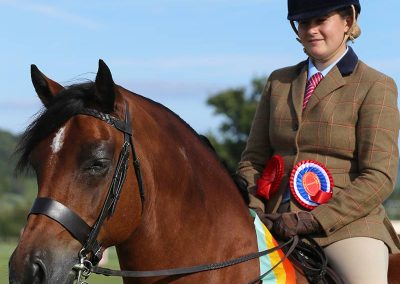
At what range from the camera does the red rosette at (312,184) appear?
18.5 feet

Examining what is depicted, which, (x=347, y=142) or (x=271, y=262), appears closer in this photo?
(x=271, y=262)

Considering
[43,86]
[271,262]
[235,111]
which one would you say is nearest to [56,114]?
[43,86]

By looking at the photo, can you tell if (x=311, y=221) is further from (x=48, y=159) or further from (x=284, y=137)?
(x=48, y=159)

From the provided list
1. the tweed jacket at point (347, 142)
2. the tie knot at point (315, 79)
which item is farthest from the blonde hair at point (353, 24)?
the tie knot at point (315, 79)

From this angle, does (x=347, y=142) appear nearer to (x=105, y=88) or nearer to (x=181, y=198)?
(x=181, y=198)

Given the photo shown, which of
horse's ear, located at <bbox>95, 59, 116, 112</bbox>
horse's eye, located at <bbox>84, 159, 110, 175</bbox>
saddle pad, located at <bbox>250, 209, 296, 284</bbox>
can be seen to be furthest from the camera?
saddle pad, located at <bbox>250, 209, 296, 284</bbox>

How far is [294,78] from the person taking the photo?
6.12 m

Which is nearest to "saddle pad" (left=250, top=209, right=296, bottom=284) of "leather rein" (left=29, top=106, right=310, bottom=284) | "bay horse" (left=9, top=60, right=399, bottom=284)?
"bay horse" (left=9, top=60, right=399, bottom=284)

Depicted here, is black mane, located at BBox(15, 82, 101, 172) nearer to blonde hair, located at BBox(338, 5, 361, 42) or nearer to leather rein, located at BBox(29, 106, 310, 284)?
leather rein, located at BBox(29, 106, 310, 284)

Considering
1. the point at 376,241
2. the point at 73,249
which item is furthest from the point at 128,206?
the point at 376,241

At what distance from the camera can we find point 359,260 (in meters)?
5.54

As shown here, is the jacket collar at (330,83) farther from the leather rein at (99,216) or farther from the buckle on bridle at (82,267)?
the buckle on bridle at (82,267)

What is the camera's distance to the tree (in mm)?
69062

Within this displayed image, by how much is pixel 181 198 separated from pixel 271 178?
93 cm
